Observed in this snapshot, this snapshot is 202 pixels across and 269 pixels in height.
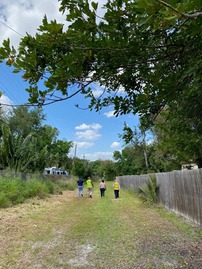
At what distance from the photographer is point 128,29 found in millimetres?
2855

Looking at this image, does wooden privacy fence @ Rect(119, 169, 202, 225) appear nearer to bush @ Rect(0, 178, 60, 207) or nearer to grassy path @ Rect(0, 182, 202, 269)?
grassy path @ Rect(0, 182, 202, 269)

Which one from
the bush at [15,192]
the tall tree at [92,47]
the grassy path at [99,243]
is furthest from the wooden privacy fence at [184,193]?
the bush at [15,192]

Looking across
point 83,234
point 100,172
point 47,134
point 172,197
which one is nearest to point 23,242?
point 83,234

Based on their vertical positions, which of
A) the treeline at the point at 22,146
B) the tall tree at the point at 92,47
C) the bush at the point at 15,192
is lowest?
the bush at the point at 15,192

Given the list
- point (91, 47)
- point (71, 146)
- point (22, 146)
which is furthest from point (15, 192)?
point (71, 146)

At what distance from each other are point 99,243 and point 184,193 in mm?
5148

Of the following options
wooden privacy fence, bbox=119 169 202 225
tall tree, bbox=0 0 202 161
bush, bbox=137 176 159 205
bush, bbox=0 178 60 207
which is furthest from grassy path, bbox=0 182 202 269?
bush, bbox=137 176 159 205

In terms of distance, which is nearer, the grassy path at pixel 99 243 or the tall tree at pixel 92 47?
the tall tree at pixel 92 47

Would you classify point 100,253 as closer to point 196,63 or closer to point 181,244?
point 181,244

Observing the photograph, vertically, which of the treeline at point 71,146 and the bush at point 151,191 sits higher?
the treeline at point 71,146

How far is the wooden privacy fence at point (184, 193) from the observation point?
909cm

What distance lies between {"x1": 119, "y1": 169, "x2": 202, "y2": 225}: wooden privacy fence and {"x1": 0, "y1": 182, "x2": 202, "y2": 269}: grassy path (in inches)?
23.3

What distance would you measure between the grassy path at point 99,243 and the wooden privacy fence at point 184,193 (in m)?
0.59

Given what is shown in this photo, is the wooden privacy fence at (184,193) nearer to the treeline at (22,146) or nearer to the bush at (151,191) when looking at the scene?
the bush at (151,191)
